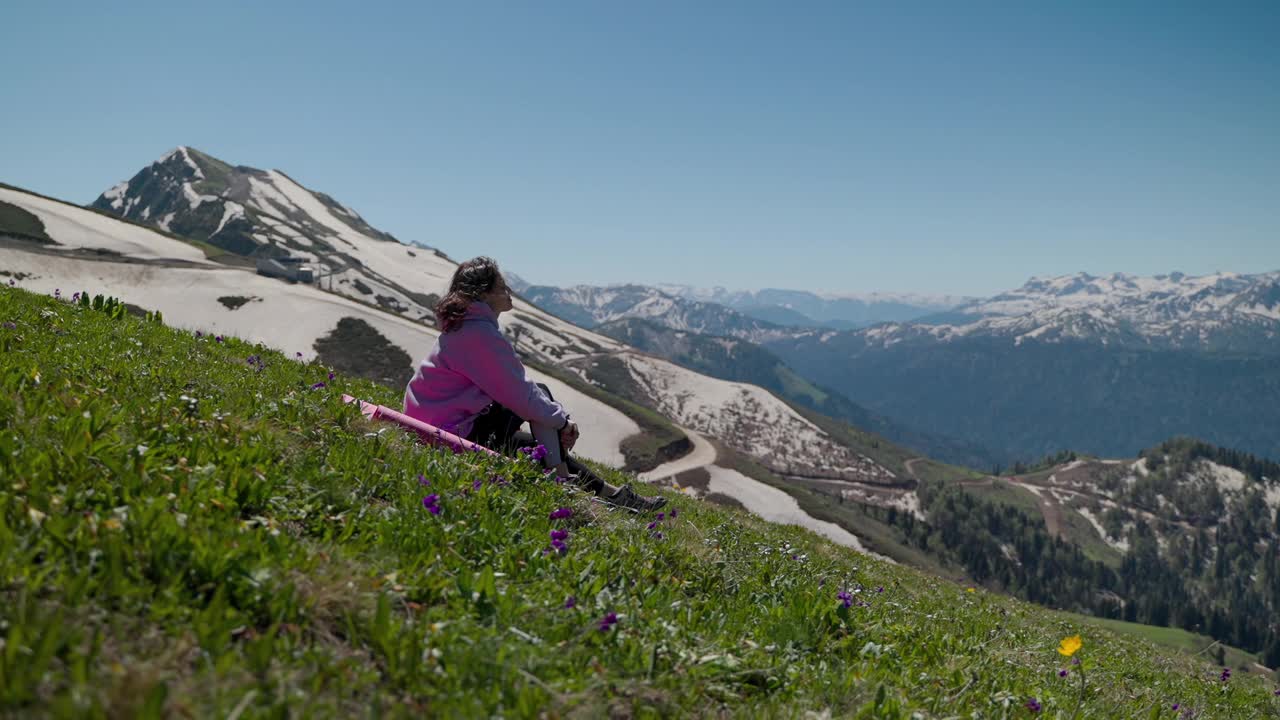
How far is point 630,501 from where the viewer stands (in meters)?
8.87

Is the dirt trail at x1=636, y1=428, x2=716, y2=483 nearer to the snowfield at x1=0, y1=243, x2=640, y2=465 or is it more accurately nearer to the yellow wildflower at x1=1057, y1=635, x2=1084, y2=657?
the snowfield at x1=0, y1=243, x2=640, y2=465

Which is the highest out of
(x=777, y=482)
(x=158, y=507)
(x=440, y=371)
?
(x=440, y=371)

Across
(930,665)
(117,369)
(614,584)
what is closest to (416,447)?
(614,584)

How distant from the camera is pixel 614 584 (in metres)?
5.23

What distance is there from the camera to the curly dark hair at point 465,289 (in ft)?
27.1

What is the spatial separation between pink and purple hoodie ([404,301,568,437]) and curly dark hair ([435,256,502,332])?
0.10 m

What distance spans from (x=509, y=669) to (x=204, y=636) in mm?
1366

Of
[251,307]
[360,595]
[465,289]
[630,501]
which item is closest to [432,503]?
[360,595]

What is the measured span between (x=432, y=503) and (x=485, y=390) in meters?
3.29

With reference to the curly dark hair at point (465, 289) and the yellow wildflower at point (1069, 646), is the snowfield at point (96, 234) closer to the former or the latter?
the curly dark hair at point (465, 289)

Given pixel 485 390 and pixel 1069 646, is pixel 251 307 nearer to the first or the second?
pixel 485 390

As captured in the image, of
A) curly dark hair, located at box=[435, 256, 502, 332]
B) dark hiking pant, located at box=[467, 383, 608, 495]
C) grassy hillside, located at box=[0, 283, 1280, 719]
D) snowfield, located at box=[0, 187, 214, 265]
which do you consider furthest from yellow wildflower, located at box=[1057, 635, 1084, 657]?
snowfield, located at box=[0, 187, 214, 265]

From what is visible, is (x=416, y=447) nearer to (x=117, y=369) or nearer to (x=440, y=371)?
(x=440, y=371)

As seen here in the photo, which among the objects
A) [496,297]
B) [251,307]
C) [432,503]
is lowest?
[251,307]
